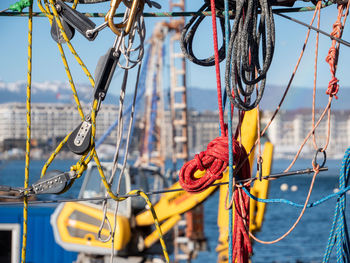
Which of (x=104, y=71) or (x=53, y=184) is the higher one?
(x=104, y=71)

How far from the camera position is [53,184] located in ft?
13.9

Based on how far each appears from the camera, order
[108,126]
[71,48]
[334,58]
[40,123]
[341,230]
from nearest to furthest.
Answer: [71,48]
[334,58]
[341,230]
[108,126]
[40,123]

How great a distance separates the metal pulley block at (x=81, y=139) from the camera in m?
4.14

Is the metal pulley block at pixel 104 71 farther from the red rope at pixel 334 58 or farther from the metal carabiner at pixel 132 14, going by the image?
the red rope at pixel 334 58

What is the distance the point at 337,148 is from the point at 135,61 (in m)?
200

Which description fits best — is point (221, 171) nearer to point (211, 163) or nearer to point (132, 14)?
point (211, 163)

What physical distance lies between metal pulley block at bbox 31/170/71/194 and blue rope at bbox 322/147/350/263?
1.75 metres

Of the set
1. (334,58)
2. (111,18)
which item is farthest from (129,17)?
(334,58)

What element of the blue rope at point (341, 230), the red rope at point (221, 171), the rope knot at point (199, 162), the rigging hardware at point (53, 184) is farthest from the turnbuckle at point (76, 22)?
the blue rope at point (341, 230)

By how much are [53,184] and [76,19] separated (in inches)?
40.1

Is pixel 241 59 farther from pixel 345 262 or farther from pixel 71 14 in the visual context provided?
pixel 345 262

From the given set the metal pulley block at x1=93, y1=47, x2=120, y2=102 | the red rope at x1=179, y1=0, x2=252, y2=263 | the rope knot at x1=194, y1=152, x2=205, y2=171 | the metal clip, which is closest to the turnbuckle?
the metal clip

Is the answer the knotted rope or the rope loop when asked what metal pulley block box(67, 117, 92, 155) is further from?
the knotted rope

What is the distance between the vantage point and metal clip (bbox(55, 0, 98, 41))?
4164mm
